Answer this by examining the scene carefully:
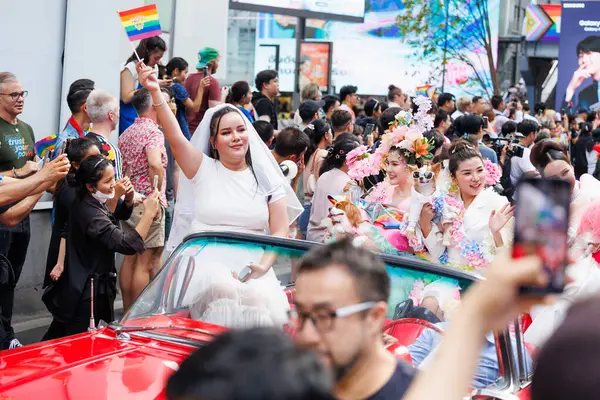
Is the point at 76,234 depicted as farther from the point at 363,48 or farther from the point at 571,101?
the point at 363,48

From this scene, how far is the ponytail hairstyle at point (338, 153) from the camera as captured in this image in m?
8.12

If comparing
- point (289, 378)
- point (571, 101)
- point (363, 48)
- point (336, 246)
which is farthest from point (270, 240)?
point (363, 48)

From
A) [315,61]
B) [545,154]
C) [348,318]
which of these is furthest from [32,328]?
[315,61]

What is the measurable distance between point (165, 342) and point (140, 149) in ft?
13.2

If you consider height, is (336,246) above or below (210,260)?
above

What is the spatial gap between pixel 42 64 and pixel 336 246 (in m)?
6.74

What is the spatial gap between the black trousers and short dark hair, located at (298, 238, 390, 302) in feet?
12.0

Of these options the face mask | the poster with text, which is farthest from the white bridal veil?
the poster with text

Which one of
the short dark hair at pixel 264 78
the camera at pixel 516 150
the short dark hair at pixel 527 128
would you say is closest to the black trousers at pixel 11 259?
the short dark hair at pixel 264 78

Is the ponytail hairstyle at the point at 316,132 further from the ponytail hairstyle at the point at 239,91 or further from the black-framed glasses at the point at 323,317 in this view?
the black-framed glasses at the point at 323,317

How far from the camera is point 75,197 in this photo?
20.2 feet

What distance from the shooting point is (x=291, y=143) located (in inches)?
323

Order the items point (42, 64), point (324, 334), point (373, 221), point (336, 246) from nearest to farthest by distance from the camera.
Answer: point (324, 334) < point (336, 246) < point (373, 221) < point (42, 64)

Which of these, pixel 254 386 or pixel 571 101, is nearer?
pixel 254 386
